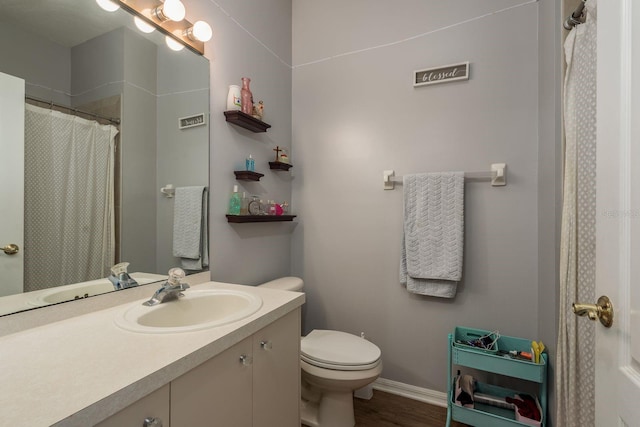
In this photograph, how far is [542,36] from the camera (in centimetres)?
148

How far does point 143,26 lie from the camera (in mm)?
1223

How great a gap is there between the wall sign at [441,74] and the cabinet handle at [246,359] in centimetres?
179

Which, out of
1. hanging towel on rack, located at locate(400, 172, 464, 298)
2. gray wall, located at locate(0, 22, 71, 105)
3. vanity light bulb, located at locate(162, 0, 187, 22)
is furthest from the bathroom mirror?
hanging towel on rack, located at locate(400, 172, 464, 298)

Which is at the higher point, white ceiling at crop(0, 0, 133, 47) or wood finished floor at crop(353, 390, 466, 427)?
white ceiling at crop(0, 0, 133, 47)

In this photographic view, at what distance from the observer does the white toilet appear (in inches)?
56.2

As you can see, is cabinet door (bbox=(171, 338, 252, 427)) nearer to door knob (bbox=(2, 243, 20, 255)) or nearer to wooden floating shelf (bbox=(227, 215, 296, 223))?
door knob (bbox=(2, 243, 20, 255))

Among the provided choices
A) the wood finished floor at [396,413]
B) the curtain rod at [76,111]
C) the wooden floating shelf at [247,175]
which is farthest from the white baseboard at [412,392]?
the curtain rod at [76,111]

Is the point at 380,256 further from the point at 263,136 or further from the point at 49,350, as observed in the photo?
the point at 49,350

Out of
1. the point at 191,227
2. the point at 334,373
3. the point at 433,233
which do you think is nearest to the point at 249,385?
the point at 334,373

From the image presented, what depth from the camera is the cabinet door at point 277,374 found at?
3.19 ft

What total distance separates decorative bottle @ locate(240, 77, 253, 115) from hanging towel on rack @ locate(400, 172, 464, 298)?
104 cm

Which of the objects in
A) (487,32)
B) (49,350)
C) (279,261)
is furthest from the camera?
(279,261)

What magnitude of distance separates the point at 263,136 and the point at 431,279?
1423 millimetres

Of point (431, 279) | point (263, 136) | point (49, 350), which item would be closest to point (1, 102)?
point (49, 350)
